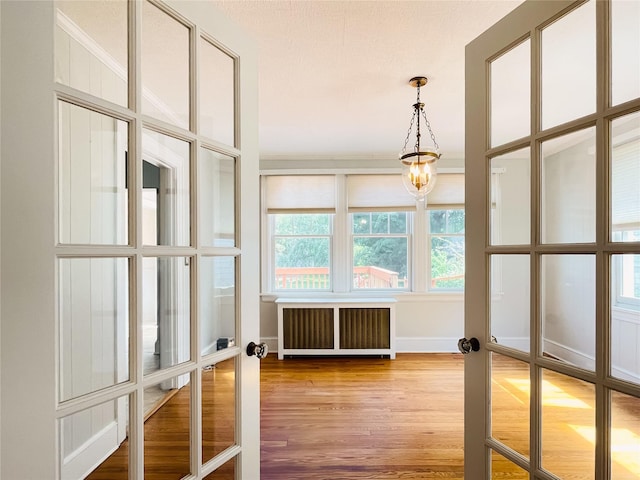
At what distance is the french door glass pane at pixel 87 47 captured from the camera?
0.78m

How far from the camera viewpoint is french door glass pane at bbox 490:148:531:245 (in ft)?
3.57

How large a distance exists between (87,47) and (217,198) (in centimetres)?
52

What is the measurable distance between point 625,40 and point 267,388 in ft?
10.6

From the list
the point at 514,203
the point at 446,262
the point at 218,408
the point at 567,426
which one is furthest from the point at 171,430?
the point at 446,262

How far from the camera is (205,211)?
1.09 meters

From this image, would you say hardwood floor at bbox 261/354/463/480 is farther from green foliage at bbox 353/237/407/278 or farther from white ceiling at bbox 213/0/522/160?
white ceiling at bbox 213/0/522/160

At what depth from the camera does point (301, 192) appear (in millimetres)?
4379

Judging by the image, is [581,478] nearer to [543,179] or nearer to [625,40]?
[543,179]

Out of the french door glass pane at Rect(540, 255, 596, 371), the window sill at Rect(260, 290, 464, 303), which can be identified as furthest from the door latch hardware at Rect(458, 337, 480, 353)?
the window sill at Rect(260, 290, 464, 303)

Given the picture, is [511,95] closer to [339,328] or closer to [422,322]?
[339,328]

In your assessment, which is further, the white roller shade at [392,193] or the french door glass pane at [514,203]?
the white roller shade at [392,193]

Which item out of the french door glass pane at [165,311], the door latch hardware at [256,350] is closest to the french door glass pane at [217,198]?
the french door glass pane at [165,311]

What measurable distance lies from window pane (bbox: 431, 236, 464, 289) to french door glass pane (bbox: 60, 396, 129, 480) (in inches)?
158

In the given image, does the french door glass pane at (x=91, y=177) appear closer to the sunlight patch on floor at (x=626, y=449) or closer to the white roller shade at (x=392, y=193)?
the sunlight patch on floor at (x=626, y=449)
